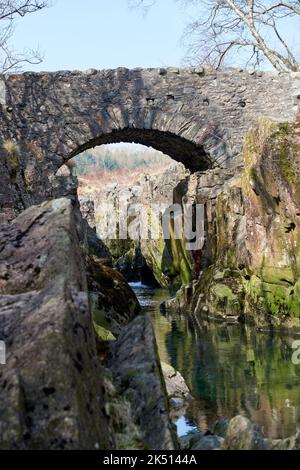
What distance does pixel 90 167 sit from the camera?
81938 millimetres

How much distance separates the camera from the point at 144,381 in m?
3.42

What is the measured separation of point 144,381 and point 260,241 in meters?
8.29

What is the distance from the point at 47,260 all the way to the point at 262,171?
8375mm

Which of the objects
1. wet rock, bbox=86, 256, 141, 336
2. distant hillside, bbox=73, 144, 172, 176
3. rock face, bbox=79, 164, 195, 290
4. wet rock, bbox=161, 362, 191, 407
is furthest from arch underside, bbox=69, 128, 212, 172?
distant hillside, bbox=73, 144, 172, 176

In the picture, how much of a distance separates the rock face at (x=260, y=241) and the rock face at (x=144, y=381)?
7016mm

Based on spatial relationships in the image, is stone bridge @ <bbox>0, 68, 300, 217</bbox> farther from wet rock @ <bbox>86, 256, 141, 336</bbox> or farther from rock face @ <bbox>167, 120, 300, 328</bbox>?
wet rock @ <bbox>86, 256, 141, 336</bbox>

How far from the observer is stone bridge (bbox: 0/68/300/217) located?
1380 cm
